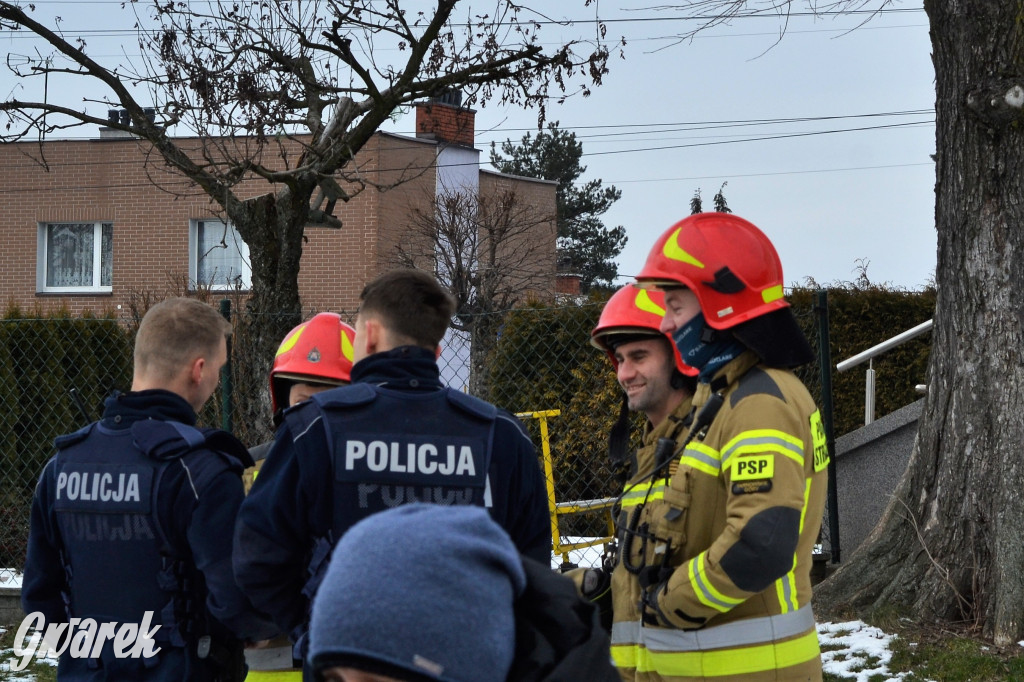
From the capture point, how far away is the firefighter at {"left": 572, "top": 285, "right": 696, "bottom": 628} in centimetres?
346

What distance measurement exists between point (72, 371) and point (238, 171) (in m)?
2.46

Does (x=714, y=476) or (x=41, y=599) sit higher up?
(x=714, y=476)

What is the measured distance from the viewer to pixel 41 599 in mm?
3270

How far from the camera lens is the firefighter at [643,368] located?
3459mm

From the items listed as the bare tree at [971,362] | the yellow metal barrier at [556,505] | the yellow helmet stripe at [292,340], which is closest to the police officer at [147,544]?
the yellow helmet stripe at [292,340]

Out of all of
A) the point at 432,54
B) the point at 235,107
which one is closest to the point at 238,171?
the point at 235,107

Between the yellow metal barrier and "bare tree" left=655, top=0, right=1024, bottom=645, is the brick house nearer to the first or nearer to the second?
the yellow metal barrier

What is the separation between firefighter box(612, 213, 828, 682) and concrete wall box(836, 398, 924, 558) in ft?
18.6

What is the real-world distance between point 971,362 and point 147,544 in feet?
16.3

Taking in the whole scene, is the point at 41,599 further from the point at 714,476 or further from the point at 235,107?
the point at 235,107

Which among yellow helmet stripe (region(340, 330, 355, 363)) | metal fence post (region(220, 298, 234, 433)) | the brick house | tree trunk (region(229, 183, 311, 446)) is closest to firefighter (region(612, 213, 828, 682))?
yellow helmet stripe (region(340, 330, 355, 363))

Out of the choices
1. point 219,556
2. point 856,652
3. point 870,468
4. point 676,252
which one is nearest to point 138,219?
point 870,468

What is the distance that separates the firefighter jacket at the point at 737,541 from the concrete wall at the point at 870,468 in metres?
5.70

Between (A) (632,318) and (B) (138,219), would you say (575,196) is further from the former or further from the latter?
(A) (632,318)
